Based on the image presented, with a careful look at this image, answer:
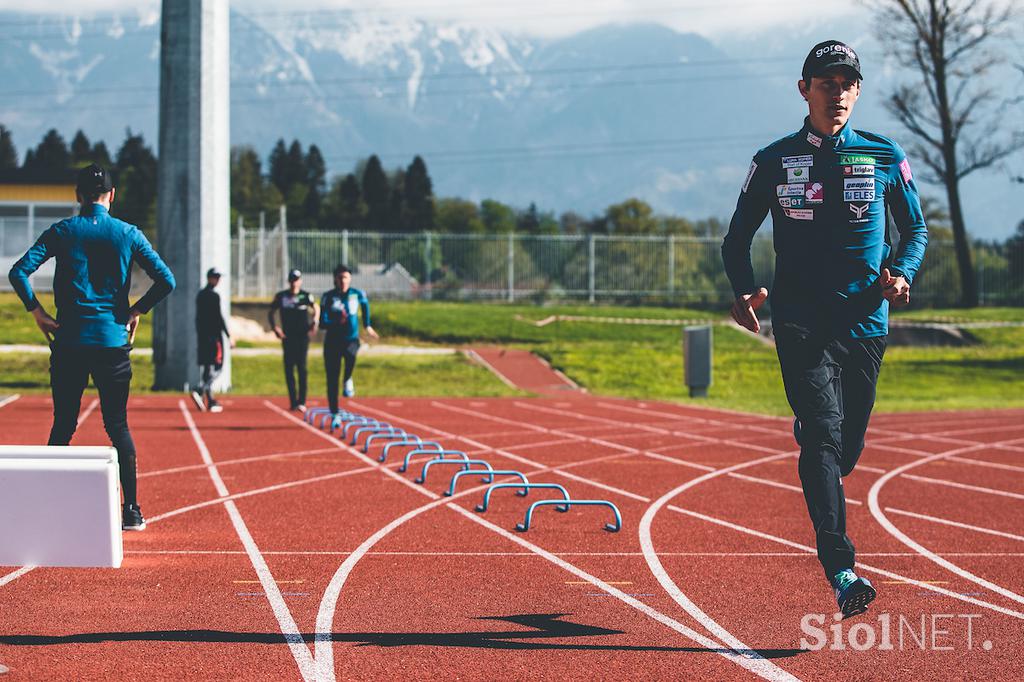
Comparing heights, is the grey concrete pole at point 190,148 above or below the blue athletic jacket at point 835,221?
above

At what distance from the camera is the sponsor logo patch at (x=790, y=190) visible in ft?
20.2

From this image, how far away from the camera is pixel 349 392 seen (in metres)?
18.4

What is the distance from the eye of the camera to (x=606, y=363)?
30.4 m

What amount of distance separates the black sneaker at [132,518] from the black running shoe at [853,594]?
4714 mm

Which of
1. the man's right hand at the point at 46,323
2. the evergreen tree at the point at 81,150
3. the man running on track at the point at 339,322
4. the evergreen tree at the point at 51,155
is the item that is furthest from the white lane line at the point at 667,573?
the evergreen tree at the point at 81,150

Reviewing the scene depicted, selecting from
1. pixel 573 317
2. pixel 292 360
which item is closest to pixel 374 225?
pixel 573 317

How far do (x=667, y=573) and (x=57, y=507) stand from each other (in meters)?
3.34

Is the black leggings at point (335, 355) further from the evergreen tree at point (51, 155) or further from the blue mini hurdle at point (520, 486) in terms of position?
the evergreen tree at point (51, 155)

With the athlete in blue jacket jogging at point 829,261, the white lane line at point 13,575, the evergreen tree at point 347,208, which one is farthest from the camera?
the evergreen tree at point 347,208

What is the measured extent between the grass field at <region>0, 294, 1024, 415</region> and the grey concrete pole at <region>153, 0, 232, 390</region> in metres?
2.71

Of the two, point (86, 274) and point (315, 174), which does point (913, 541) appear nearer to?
point (86, 274)

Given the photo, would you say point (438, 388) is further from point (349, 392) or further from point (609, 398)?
point (349, 392)

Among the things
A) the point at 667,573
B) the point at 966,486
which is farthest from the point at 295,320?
the point at 667,573

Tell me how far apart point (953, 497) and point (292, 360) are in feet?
33.6
